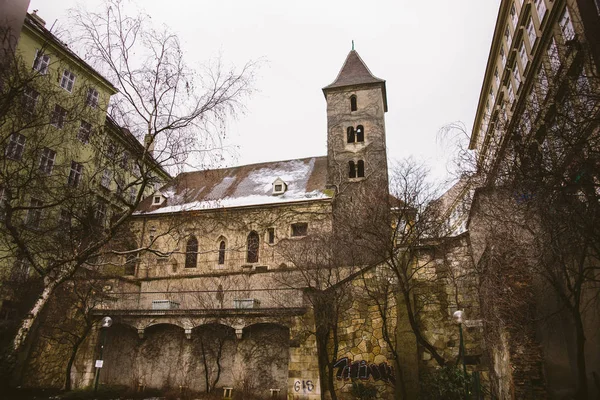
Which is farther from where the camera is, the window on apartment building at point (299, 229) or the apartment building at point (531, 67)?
the window on apartment building at point (299, 229)

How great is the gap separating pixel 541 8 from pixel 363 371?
20135 millimetres

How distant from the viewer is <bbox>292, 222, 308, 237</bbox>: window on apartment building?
28109mm

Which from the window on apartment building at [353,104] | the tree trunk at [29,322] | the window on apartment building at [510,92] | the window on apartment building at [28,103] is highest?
the window on apartment building at [353,104]

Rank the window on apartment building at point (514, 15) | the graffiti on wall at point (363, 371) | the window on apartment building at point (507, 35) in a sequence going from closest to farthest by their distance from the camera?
the graffiti on wall at point (363, 371) → the window on apartment building at point (514, 15) → the window on apartment building at point (507, 35)

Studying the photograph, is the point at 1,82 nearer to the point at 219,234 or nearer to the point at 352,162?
the point at 219,234

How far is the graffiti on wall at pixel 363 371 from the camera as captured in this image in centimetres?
1578

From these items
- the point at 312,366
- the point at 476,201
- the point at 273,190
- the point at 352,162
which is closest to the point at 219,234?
the point at 273,190

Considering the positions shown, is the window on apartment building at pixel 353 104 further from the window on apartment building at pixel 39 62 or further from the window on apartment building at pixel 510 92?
the window on apartment building at pixel 39 62

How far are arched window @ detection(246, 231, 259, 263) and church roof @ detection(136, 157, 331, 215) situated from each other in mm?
2111

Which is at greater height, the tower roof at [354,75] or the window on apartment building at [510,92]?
the tower roof at [354,75]

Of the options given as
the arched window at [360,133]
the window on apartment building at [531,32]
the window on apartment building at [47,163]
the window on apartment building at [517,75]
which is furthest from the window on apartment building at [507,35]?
the window on apartment building at [47,163]

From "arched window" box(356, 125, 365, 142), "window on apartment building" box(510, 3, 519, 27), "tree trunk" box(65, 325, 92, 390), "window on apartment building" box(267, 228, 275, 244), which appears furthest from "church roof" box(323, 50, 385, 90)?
"tree trunk" box(65, 325, 92, 390)

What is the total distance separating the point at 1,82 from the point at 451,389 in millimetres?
14509

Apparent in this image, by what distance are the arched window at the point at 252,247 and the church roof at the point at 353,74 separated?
13141 millimetres
